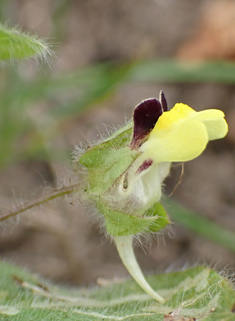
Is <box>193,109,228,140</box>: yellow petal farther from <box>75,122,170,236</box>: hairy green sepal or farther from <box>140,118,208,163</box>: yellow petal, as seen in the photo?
<box>75,122,170,236</box>: hairy green sepal

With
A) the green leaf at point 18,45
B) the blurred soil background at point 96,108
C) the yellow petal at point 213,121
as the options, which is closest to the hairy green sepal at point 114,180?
the yellow petal at point 213,121

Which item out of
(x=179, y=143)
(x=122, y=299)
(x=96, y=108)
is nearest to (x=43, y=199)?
(x=179, y=143)

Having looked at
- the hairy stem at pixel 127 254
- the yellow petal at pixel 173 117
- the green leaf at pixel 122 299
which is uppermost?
the yellow petal at pixel 173 117

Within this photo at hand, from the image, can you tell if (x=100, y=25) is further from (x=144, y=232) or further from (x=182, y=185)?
(x=144, y=232)

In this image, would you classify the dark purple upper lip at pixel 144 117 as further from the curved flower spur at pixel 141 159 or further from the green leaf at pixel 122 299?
the green leaf at pixel 122 299

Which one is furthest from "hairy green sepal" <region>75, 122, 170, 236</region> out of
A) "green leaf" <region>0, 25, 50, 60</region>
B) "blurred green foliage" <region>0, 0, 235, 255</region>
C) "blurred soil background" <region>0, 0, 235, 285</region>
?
"blurred green foliage" <region>0, 0, 235, 255</region>

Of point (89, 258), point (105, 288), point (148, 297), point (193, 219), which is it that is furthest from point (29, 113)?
point (148, 297)

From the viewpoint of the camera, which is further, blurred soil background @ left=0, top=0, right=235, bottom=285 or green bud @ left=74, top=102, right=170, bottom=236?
blurred soil background @ left=0, top=0, right=235, bottom=285
